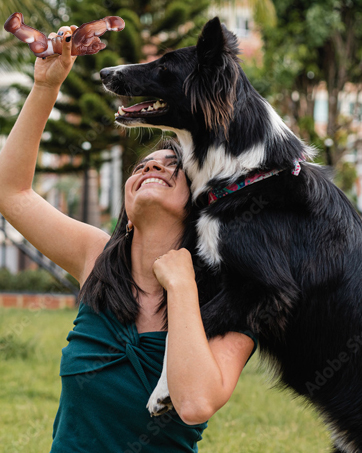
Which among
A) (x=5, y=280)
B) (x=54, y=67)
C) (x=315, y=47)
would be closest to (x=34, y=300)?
(x=5, y=280)

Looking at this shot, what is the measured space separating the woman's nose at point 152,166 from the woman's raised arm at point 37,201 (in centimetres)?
35

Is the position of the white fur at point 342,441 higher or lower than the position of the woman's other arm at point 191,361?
lower

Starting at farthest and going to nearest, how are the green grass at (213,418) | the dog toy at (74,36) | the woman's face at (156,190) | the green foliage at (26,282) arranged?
1. the green foliage at (26,282)
2. the green grass at (213,418)
3. the woman's face at (156,190)
4. the dog toy at (74,36)

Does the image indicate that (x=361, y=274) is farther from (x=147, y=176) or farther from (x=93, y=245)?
(x=93, y=245)

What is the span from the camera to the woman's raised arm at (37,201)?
1.87 meters

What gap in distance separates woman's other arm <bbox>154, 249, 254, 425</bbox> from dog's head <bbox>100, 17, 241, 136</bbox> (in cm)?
70

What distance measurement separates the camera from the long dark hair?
177cm

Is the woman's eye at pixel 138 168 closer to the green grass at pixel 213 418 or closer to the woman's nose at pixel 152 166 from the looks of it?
the woman's nose at pixel 152 166

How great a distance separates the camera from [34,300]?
9.55m

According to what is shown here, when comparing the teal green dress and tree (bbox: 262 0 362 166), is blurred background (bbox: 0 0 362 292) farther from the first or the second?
the teal green dress

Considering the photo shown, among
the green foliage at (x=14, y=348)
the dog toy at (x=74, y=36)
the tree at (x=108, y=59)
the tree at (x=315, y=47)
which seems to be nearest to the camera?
the dog toy at (x=74, y=36)

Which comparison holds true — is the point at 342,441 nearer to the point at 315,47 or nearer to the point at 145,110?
the point at 145,110

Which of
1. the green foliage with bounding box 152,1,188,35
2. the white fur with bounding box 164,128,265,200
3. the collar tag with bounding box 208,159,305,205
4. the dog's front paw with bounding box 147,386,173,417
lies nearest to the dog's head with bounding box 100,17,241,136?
the white fur with bounding box 164,128,265,200

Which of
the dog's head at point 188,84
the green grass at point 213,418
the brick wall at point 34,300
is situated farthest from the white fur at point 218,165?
the brick wall at point 34,300
